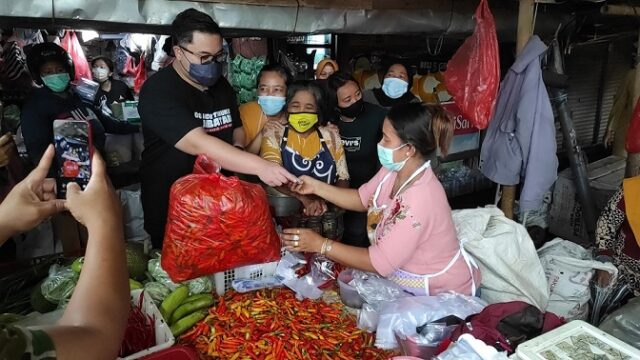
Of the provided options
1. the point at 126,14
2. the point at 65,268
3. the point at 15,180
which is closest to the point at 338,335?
the point at 65,268

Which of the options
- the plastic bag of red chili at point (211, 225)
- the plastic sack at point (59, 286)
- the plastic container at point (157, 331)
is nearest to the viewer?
the plastic container at point (157, 331)

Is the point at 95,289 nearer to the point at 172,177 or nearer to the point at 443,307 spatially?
the point at 443,307

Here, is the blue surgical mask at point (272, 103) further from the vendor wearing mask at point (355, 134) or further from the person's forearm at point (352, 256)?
the person's forearm at point (352, 256)

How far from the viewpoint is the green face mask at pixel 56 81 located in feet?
10.9

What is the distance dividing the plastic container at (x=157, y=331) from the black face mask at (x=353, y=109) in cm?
194

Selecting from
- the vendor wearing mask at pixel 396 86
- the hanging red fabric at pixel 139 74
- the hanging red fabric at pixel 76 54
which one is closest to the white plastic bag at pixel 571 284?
the vendor wearing mask at pixel 396 86

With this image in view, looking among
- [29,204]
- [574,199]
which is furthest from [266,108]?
[574,199]

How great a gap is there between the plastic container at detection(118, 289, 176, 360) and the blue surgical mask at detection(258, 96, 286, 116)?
59.8 inches

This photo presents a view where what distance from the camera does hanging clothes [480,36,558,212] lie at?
11.6ft

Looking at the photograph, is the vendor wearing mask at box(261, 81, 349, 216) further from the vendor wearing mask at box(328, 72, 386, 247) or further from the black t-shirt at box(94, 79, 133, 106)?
the black t-shirt at box(94, 79, 133, 106)

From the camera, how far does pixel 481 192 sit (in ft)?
20.8

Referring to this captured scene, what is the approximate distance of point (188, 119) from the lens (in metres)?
2.11

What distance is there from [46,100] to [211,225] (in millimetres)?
2509

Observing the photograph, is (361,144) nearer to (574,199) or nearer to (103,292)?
(103,292)
